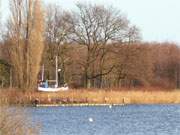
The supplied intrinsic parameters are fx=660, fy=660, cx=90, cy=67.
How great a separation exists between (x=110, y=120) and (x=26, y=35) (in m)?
17.1

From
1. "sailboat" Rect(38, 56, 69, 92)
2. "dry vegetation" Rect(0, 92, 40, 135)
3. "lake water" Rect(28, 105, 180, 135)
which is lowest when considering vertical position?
"lake water" Rect(28, 105, 180, 135)

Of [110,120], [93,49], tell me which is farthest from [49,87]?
[110,120]

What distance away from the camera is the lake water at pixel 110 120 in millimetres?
28047

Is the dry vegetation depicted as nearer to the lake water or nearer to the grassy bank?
the lake water

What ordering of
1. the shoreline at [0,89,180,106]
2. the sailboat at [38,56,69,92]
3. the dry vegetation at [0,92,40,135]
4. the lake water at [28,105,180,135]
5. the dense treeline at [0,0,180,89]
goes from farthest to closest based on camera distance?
the dense treeline at [0,0,180,89]
the sailboat at [38,56,69,92]
the shoreline at [0,89,180,106]
the lake water at [28,105,180,135]
the dry vegetation at [0,92,40,135]

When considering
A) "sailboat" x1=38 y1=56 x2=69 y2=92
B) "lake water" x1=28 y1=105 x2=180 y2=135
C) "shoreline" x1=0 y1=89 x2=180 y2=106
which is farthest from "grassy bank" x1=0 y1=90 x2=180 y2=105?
"sailboat" x1=38 y1=56 x2=69 y2=92

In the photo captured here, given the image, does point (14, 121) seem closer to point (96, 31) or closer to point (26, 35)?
point (26, 35)

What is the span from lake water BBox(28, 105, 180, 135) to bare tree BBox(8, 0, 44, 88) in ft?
15.8

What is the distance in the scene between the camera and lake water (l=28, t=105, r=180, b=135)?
2805 cm

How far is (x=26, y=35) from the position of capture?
51.1 m

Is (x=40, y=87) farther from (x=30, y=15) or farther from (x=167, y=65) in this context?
(x=167, y=65)

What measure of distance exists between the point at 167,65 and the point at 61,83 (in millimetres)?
18773


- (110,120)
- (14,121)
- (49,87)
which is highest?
(49,87)

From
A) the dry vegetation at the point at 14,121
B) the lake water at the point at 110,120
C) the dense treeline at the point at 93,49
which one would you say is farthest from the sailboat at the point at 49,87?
the dry vegetation at the point at 14,121
